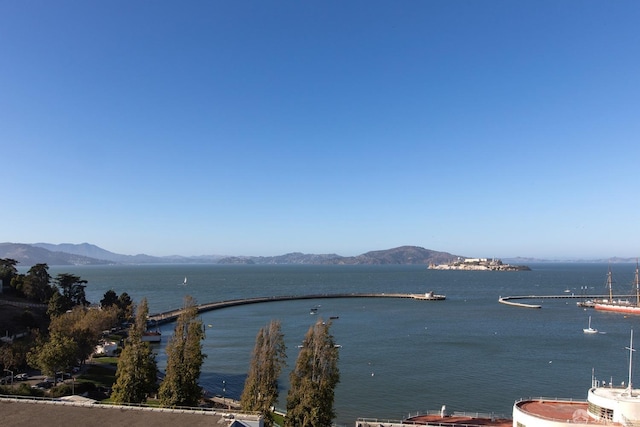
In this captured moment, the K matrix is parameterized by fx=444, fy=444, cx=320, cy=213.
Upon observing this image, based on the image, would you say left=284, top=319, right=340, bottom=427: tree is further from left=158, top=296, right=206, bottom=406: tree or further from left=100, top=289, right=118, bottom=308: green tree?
left=100, top=289, right=118, bottom=308: green tree

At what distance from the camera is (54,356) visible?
3394 cm

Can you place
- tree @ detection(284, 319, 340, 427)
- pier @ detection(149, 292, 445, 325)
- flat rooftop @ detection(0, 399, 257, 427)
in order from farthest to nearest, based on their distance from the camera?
pier @ detection(149, 292, 445, 325) → tree @ detection(284, 319, 340, 427) → flat rooftop @ detection(0, 399, 257, 427)

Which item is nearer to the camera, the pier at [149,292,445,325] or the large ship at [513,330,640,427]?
the large ship at [513,330,640,427]

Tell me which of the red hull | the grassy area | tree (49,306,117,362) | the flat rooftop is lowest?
the grassy area

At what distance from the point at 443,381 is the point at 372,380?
6893mm

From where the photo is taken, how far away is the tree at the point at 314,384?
2272cm

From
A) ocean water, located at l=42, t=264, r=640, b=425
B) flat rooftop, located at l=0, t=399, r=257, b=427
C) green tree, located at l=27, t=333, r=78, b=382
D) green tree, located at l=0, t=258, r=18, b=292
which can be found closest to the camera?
flat rooftop, located at l=0, t=399, r=257, b=427

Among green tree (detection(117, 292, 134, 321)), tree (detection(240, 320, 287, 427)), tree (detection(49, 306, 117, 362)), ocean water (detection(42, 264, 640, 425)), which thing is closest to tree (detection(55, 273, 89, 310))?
green tree (detection(117, 292, 134, 321))

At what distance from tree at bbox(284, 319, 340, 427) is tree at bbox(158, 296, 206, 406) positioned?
6544 mm

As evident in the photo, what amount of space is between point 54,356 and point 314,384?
74.6 ft

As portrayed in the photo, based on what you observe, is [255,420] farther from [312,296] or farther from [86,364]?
[312,296]

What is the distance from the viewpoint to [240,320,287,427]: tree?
24312mm

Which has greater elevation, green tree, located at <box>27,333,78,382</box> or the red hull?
green tree, located at <box>27,333,78,382</box>

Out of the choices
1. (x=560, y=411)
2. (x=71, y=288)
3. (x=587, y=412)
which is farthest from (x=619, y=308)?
(x=71, y=288)
